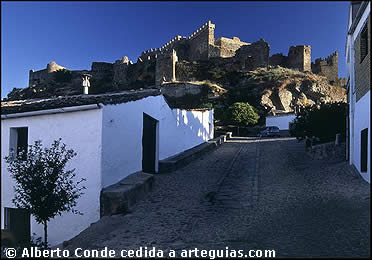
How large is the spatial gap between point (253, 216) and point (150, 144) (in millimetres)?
5877

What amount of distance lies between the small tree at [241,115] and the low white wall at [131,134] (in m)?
14.9

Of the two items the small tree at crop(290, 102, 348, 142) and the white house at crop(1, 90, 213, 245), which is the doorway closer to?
the white house at crop(1, 90, 213, 245)

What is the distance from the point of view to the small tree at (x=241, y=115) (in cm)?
3012

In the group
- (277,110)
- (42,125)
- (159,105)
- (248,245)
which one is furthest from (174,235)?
(277,110)

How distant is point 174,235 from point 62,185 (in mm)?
2851

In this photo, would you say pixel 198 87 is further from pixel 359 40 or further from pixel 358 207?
pixel 358 207

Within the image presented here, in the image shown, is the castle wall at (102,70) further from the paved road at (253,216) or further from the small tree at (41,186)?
the small tree at (41,186)

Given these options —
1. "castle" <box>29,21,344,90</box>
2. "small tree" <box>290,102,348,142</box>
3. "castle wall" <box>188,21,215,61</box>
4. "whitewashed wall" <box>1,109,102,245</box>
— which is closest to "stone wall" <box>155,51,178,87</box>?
"castle" <box>29,21,344,90</box>

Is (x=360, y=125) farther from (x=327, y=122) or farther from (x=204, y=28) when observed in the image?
(x=204, y=28)

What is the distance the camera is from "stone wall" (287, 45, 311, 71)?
4831 cm

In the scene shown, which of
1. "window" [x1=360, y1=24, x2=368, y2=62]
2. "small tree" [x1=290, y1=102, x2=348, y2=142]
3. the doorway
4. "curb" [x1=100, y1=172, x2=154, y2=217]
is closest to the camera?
"curb" [x1=100, y1=172, x2=154, y2=217]

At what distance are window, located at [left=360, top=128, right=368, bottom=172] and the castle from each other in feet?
117

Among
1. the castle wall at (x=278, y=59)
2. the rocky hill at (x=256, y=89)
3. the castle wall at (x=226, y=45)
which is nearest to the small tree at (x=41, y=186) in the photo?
the rocky hill at (x=256, y=89)

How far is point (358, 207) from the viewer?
20.7 feet
